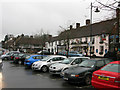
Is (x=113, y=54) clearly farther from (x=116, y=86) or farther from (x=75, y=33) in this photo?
(x=75, y=33)

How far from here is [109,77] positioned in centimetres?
620

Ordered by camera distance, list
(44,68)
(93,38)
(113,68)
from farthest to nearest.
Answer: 1. (93,38)
2. (44,68)
3. (113,68)

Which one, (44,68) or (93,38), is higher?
(93,38)

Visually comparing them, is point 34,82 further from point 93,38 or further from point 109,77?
point 93,38

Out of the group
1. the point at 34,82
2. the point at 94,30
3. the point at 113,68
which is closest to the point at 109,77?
the point at 113,68

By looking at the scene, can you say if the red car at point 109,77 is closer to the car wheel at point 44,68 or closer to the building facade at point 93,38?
the car wheel at point 44,68

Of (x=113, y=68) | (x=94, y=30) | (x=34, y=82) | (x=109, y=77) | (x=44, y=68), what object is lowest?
(x=34, y=82)

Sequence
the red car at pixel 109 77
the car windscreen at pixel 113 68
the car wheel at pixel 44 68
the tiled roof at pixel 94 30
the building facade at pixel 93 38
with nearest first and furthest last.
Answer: the red car at pixel 109 77 < the car windscreen at pixel 113 68 < the car wheel at pixel 44 68 < the building facade at pixel 93 38 < the tiled roof at pixel 94 30

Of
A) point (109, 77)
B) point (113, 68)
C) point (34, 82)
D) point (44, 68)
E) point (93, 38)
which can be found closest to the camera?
point (109, 77)

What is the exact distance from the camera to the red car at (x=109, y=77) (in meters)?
5.97

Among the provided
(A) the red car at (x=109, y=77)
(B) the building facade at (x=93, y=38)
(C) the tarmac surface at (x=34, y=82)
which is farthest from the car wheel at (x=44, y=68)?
(B) the building facade at (x=93, y=38)

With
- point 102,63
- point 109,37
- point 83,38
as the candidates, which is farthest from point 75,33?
point 102,63

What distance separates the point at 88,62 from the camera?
9.45 meters

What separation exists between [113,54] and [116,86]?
41.6 feet
